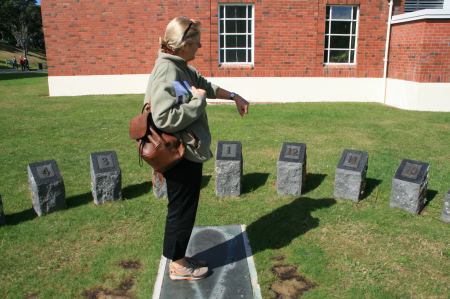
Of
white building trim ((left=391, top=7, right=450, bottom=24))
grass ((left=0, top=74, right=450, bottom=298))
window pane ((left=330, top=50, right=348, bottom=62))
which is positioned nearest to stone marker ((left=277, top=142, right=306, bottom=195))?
grass ((left=0, top=74, right=450, bottom=298))

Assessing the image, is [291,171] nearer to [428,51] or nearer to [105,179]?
[105,179]

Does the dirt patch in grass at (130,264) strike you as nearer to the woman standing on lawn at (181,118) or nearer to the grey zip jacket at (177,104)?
the woman standing on lawn at (181,118)

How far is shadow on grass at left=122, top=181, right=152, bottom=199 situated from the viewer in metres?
5.55

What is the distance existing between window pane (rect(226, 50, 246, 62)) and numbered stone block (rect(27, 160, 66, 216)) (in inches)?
376

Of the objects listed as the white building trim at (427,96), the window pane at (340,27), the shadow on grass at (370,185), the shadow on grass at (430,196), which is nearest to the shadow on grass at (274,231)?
the shadow on grass at (370,185)

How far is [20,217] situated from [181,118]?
10.3ft

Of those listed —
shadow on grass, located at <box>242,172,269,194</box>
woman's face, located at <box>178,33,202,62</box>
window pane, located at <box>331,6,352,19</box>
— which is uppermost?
window pane, located at <box>331,6,352,19</box>

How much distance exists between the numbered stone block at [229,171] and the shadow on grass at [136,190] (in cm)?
103

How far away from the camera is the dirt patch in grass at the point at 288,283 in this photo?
3390mm

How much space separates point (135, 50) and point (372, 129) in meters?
9.55

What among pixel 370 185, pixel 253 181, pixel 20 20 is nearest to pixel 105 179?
pixel 253 181

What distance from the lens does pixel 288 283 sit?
354cm

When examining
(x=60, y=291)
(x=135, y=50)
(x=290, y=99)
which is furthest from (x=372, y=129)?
(x=135, y=50)

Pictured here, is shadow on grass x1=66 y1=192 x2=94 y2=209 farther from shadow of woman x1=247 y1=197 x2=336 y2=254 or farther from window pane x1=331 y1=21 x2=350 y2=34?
window pane x1=331 y1=21 x2=350 y2=34
